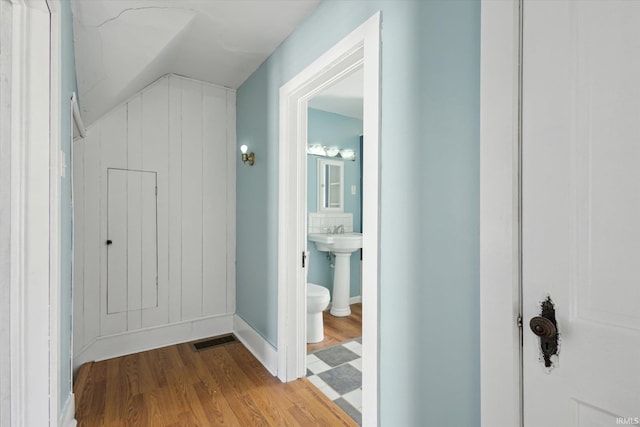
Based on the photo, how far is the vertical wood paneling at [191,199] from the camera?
2729 mm

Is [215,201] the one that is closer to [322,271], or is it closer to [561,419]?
[322,271]

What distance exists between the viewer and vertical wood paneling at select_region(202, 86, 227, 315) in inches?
111

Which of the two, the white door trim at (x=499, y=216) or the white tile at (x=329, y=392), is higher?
the white door trim at (x=499, y=216)

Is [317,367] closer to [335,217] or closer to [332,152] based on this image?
[335,217]

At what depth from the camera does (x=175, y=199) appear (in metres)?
2.70

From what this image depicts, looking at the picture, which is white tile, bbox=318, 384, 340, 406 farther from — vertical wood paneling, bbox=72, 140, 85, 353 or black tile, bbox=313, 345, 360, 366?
vertical wood paneling, bbox=72, 140, 85, 353

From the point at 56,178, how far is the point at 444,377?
1.64m

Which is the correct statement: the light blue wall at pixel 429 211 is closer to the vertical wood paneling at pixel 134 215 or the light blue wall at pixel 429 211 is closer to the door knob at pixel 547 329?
the door knob at pixel 547 329

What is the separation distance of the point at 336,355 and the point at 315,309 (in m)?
0.40

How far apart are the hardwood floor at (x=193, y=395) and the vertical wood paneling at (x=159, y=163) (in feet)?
1.34

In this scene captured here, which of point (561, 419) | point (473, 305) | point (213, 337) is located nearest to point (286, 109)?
point (473, 305)

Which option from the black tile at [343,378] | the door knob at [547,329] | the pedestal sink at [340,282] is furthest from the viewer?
the pedestal sink at [340,282]

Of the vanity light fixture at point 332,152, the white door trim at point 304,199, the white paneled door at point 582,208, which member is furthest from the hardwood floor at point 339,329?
the white paneled door at point 582,208

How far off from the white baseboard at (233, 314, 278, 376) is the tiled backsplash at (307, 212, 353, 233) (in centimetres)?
129
